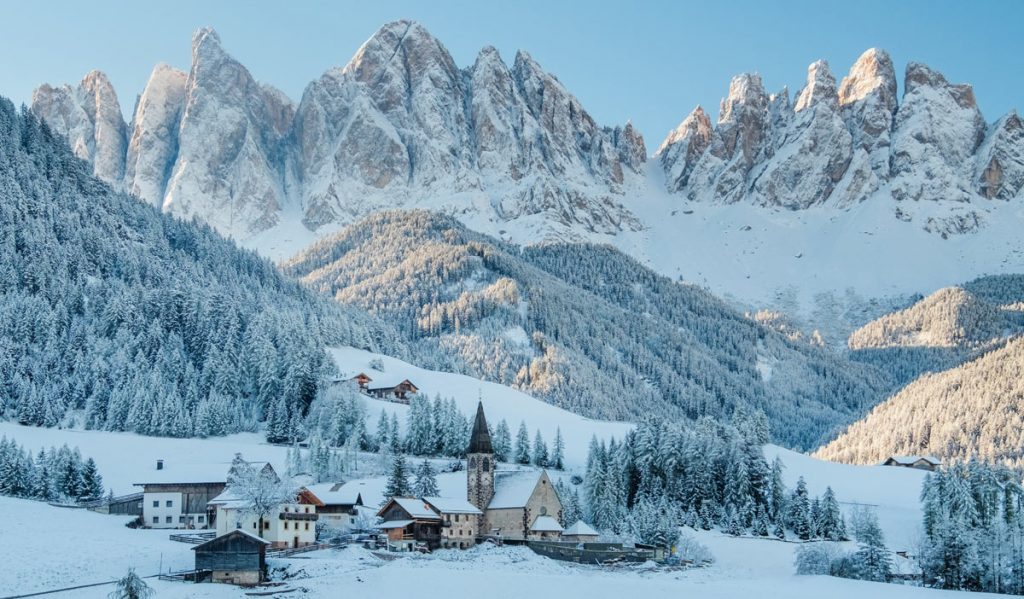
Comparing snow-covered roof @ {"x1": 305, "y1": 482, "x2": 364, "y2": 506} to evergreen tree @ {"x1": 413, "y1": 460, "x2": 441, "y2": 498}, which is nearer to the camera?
snow-covered roof @ {"x1": 305, "y1": 482, "x2": 364, "y2": 506}

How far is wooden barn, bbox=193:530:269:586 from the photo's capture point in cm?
6700

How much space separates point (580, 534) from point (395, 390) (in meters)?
62.0

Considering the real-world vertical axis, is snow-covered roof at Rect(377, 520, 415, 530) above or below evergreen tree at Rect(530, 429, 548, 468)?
below

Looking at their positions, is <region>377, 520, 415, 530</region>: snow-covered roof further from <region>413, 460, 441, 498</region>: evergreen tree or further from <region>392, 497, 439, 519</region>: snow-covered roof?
<region>413, 460, 441, 498</region>: evergreen tree

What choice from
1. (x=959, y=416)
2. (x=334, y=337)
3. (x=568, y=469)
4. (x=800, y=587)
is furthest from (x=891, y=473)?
(x=334, y=337)

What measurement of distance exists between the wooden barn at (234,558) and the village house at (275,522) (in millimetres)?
11139

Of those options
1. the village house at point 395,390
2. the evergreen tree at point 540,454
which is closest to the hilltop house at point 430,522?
the evergreen tree at point 540,454

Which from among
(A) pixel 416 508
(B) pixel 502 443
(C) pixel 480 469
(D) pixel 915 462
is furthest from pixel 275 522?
(D) pixel 915 462

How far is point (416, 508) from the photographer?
87.6 m

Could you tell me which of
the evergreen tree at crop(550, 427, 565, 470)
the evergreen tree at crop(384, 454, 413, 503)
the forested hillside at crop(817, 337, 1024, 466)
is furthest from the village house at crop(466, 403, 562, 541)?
the forested hillside at crop(817, 337, 1024, 466)

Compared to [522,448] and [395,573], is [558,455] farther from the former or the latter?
[395,573]

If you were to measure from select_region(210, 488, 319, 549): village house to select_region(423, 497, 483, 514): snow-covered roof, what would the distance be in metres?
10.1

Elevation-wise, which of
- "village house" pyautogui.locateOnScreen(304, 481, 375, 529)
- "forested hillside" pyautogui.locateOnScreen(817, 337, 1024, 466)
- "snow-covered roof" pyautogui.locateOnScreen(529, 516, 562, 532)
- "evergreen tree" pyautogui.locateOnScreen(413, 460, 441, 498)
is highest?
"forested hillside" pyautogui.locateOnScreen(817, 337, 1024, 466)

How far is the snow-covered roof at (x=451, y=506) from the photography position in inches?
3524
